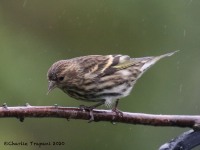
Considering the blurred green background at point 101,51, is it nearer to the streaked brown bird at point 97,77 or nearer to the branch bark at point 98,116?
the streaked brown bird at point 97,77

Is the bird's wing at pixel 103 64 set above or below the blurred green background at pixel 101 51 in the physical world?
above

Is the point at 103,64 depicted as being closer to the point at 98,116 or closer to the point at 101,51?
the point at 98,116

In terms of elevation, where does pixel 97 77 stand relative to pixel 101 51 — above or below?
above

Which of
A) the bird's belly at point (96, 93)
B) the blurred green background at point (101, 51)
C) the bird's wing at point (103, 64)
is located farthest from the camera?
the blurred green background at point (101, 51)

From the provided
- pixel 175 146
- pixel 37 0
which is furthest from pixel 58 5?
pixel 175 146

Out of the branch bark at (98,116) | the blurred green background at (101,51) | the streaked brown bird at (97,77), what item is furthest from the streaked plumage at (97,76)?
the blurred green background at (101,51)

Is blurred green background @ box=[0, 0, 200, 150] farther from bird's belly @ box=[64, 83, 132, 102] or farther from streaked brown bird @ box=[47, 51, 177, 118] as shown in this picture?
bird's belly @ box=[64, 83, 132, 102]

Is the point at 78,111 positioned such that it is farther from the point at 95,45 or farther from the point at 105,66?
the point at 95,45

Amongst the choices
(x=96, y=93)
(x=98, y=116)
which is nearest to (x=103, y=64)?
(x=96, y=93)

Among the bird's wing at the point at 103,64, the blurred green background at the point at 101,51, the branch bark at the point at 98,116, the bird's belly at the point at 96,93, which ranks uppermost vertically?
the branch bark at the point at 98,116
